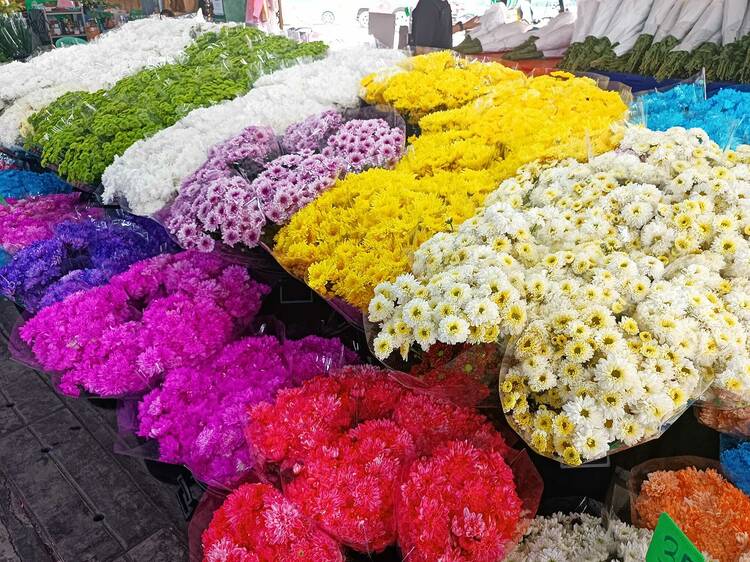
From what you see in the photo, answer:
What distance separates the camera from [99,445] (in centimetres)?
302

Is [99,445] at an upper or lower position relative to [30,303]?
lower

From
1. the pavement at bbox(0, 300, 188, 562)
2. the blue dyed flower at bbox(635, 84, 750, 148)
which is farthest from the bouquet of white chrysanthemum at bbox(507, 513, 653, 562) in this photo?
the blue dyed flower at bbox(635, 84, 750, 148)

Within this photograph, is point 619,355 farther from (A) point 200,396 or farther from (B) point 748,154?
(A) point 200,396

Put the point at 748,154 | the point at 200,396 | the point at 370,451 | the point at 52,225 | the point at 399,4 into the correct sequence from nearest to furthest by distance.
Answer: the point at 370,451
the point at 748,154
the point at 200,396
the point at 52,225
the point at 399,4

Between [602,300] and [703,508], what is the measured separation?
59 centimetres

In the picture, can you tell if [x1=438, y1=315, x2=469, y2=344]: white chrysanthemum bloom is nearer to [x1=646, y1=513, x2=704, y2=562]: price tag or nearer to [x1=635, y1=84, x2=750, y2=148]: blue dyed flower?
[x1=646, y1=513, x2=704, y2=562]: price tag

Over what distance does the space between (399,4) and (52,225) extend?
12.2 m

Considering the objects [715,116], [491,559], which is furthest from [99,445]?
[715,116]

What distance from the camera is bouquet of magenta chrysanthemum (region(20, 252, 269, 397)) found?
202cm

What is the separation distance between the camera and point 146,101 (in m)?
3.50

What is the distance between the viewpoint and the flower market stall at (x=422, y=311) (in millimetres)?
1229

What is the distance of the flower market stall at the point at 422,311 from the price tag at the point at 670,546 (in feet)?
0.04

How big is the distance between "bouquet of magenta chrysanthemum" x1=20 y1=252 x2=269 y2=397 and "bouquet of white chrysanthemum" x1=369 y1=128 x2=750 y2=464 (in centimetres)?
100

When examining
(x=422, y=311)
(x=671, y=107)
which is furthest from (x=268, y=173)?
(x=671, y=107)
